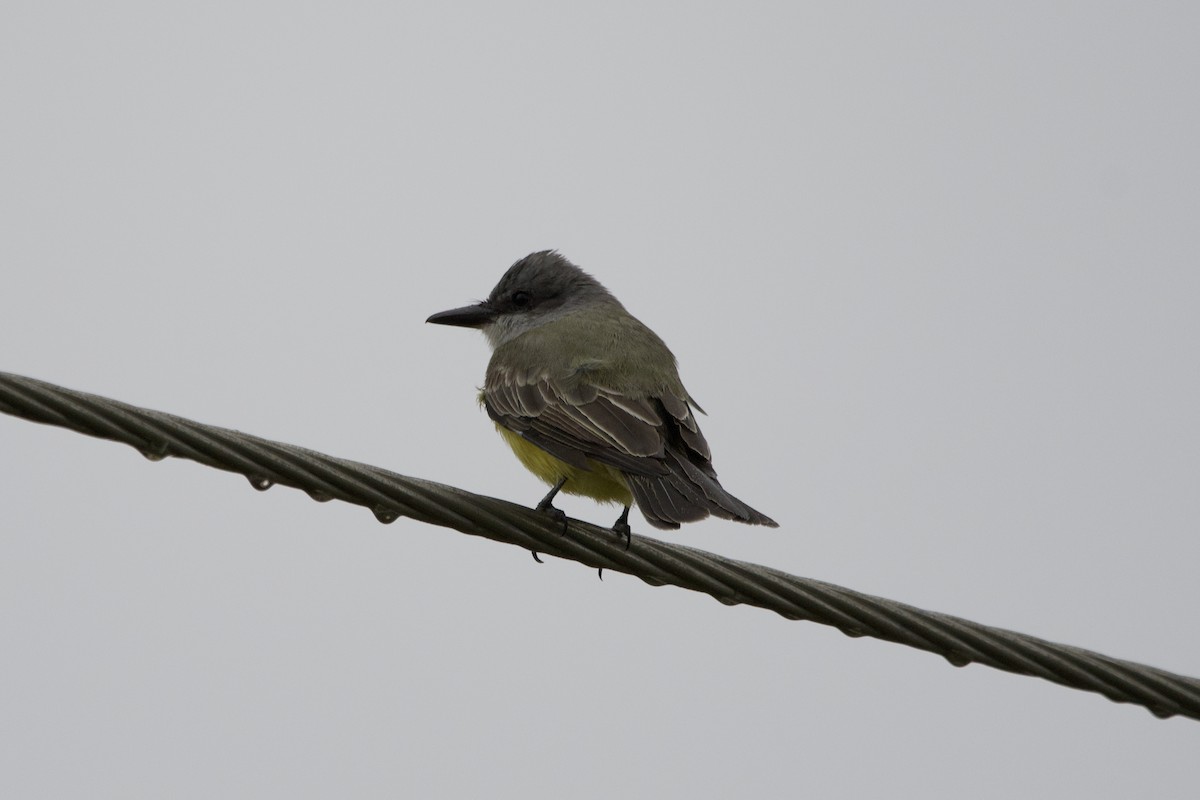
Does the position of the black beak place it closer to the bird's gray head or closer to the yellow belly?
the bird's gray head

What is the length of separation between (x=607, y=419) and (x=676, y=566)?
1638mm

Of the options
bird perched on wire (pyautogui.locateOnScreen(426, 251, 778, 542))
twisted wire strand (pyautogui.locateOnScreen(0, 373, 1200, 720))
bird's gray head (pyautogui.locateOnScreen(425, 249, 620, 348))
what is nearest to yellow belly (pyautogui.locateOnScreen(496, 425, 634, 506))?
bird perched on wire (pyautogui.locateOnScreen(426, 251, 778, 542))

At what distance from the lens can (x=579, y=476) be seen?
5.80 m

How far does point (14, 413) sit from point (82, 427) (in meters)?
0.15

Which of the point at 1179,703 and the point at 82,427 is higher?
the point at 82,427

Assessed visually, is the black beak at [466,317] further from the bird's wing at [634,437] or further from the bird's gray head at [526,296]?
the bird's wing at [634,437]

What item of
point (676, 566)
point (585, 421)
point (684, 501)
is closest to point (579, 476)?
point (585, 421)

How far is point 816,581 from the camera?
155 inches

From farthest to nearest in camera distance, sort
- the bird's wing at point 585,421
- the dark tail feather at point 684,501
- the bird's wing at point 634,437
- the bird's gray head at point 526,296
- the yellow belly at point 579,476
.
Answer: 1. the bird's gray head at point 526,296
2. the yellow belly at point 579,476
3. the bird's wing at point 585,421
4. the bird's wing at point 634,437
5. the dark tail feather at point 684,501

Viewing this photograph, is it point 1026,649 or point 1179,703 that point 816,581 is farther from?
point 1179,703

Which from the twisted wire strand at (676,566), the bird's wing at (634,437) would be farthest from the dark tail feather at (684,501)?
the twisted wire strand at (676,566)

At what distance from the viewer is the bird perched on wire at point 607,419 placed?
5.19 m

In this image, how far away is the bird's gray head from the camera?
8023mm

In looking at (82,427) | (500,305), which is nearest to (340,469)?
(82,427)
